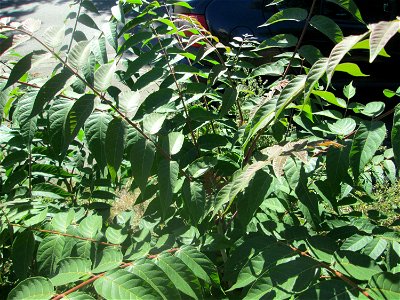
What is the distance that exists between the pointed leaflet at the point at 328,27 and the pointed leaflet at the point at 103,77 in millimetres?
644

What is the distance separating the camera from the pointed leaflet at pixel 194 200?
150 cm

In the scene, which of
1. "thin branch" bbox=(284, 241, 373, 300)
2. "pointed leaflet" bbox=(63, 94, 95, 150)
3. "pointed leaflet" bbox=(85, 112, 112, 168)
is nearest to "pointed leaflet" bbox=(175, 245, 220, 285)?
"thin branch" bbox=(284, 241, 373, 300)

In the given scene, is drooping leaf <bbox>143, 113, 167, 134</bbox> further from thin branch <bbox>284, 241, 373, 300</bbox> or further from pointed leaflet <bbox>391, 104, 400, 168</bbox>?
pointed leaflet <bbox>391, 104, 400, 168</bbox>

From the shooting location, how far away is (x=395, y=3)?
5.24 m

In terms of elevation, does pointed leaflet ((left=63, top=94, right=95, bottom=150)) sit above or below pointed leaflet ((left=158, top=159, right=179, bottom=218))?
above

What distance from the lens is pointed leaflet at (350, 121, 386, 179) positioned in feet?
4.31

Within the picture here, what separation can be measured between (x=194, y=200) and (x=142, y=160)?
210 millimetres

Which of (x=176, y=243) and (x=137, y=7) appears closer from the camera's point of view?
(x=176, y=243)

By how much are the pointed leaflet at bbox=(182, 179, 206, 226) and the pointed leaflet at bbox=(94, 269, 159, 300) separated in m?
0.36

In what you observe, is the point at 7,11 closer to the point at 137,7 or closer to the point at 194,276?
the point at 137,7

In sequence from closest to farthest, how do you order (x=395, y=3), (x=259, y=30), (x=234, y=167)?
(x=234, y=167) → (x=259, y=30) → (x=395, y=3)

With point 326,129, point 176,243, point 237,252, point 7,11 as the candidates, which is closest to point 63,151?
point 176,243

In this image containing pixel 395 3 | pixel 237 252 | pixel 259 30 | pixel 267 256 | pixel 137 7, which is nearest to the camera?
pixel 267 256

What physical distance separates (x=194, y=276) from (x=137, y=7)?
1214 millimetres
